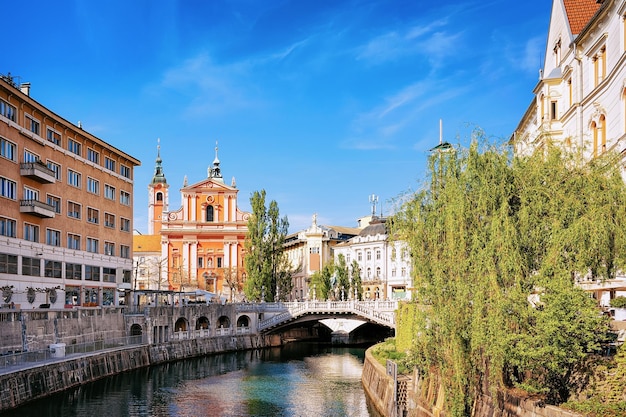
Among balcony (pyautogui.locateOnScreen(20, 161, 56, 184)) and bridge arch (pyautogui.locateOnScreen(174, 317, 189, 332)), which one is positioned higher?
balcony (pyautogui.locateOnScreen(20, 161, 56, 184))

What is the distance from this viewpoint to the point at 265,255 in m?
90.9

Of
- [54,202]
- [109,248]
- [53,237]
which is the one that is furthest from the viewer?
[109,248]

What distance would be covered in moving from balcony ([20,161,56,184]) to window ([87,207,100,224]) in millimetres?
7333

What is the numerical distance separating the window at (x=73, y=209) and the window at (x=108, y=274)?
675 cm

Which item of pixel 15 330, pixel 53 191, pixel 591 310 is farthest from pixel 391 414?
pixel 53 191

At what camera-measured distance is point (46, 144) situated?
5831 cm

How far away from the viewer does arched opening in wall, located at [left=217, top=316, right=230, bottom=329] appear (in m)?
83.8

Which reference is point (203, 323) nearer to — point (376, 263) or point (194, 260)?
point (194, 260)

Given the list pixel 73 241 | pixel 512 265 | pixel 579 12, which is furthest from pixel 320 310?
pixel 512 265

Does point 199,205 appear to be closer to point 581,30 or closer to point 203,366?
point 203,366

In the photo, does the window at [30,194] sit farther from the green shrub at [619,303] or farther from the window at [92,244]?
the green shrub at [619,303]

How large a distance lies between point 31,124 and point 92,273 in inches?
603

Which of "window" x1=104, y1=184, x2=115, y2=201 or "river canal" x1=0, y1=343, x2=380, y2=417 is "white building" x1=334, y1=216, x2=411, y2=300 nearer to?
"river canal" x1=0, y1=343, x2=380, y2=417

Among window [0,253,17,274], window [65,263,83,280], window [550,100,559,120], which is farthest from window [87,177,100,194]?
window [550,100,559,120]
